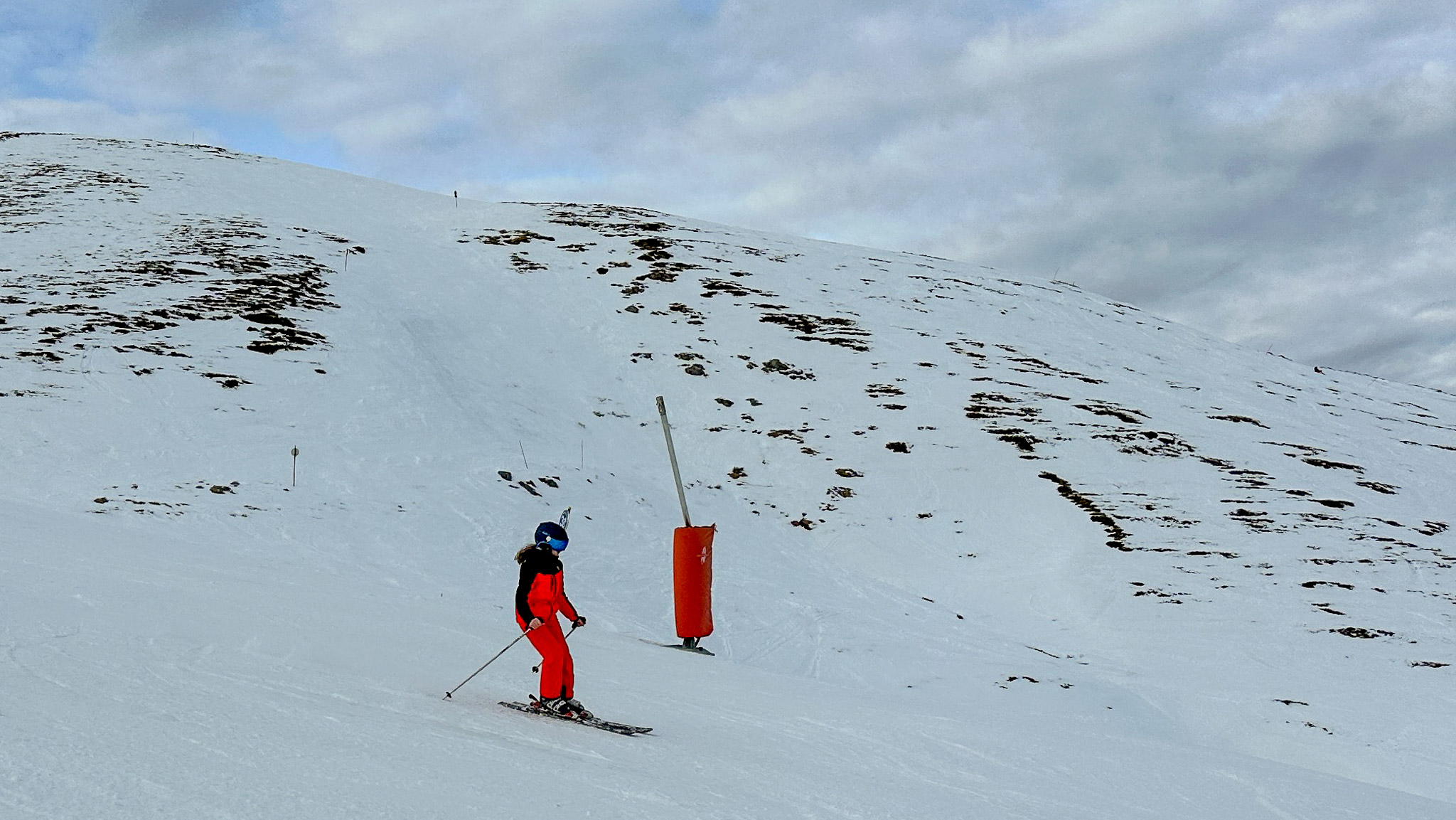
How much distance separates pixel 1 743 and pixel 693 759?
3479 millimetres

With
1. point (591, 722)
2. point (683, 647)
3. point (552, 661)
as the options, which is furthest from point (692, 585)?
point (591, 722)

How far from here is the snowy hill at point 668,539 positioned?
18.2ft

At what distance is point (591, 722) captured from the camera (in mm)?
6621

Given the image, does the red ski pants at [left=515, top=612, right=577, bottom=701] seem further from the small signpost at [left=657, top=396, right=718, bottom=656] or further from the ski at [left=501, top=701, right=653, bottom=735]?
the small signpost at [left=657, top=396, right=718, bottom=656]

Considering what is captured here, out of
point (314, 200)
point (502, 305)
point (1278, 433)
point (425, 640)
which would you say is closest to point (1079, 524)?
point (1278, 433)

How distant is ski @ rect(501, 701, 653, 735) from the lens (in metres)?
6.51

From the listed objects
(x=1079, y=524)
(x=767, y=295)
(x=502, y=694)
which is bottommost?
(x=502, y=694)

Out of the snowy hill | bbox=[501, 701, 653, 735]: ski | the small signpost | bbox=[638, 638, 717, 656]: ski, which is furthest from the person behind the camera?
the small signpost

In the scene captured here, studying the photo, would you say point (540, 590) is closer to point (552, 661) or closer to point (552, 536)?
point (552, 536)

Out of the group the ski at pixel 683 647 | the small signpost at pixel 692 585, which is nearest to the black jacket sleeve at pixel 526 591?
the ski at pixel 683 647

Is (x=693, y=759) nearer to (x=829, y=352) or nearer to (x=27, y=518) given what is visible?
(x=27, y=518)

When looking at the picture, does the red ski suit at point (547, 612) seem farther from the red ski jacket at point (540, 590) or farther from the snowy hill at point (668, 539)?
the snowy hill at point (668, 539)

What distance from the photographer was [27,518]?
10.2m

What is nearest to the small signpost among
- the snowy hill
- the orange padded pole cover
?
the orange padded pole cover
